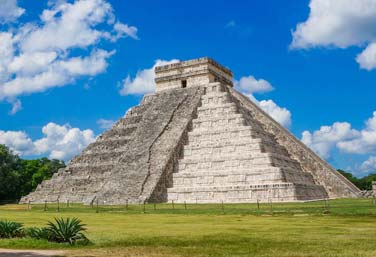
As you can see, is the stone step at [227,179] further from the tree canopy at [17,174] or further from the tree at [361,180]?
the tree at [361,180]

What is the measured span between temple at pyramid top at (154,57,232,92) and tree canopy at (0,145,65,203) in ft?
55.8

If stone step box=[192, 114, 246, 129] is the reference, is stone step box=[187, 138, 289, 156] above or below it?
below

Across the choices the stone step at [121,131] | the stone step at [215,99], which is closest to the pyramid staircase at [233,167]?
the stone step at [215,99]

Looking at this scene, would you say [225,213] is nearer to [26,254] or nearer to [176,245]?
[176,245]

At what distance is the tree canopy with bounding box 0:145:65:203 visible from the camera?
45.7m

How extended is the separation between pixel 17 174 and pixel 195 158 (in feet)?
75.0

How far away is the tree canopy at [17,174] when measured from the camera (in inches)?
1797

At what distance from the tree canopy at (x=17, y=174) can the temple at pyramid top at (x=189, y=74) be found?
55.8 ft

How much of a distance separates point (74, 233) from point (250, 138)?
19.0 metres

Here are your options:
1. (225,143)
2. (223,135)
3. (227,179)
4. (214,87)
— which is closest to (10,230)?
(227,179)

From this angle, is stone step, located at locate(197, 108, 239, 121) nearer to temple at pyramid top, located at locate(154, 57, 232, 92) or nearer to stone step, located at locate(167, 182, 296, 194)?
temple at pyramid top, located at locate(154, 57, 232, 92)

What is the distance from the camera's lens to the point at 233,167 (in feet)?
93.8

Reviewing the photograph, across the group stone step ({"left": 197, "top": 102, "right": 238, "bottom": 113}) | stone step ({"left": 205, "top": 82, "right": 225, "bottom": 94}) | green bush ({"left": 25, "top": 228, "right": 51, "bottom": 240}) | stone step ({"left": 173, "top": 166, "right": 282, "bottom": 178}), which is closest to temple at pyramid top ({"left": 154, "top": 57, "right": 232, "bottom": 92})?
stone step ({"left": 205, "top": 82, "right": 225, "bottom": 94})

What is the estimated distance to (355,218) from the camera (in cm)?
1698
